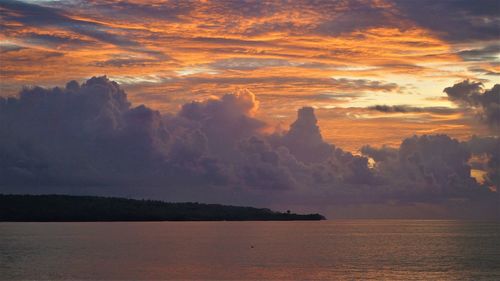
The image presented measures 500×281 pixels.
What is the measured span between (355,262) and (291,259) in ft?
49.1

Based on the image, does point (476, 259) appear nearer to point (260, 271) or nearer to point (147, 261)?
point (260, 271)

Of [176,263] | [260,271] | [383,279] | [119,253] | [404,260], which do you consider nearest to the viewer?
[383,279]

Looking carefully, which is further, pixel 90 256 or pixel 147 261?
pixel 90 256

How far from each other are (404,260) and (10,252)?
3744 inches

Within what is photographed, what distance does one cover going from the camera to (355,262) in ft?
Answer: 453

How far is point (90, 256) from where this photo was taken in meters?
151

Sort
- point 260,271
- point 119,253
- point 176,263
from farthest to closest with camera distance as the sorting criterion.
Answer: point 119,253 < point 176,263 < point 260,271

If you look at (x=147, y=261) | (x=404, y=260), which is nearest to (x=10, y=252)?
(x=147, y=261)

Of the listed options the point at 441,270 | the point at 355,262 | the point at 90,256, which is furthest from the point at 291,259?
the point at 90,256

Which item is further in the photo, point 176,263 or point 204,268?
point 176,263

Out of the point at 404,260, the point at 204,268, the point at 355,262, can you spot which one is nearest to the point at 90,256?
the point at 204,268

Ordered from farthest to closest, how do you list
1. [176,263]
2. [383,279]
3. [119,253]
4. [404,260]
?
[119,253], [404,260], [176,263], [383,279]

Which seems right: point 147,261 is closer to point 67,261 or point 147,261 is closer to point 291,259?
point 67,261

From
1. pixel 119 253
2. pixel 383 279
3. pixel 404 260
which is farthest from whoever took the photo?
pixel 119 253
